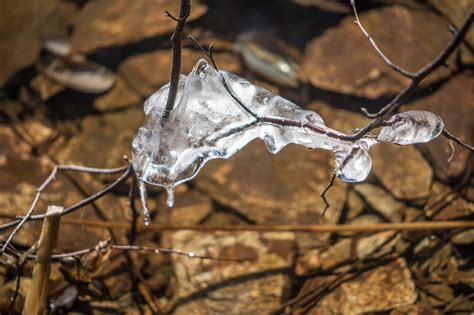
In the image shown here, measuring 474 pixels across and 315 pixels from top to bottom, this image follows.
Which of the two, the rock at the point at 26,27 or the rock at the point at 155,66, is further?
the rock at the point at 26,27

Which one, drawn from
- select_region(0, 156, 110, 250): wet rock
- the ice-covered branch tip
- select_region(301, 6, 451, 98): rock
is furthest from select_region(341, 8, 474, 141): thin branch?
select_region(301, 6, 451, 98): rock

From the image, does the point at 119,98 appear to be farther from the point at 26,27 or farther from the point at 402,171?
the point at 402,171

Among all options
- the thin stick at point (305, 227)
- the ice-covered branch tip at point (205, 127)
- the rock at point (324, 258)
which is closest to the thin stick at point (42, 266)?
the ice-covered branch tip at point (205, 127)

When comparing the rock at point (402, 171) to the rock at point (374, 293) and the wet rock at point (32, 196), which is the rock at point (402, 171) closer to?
the rock at point (374, 293)

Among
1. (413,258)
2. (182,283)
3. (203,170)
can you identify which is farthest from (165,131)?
(413,258)

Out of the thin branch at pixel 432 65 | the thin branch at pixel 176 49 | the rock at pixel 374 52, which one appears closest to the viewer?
the thin branch at pixel 432 65

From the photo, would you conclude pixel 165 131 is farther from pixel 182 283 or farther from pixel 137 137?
pixel 182 283

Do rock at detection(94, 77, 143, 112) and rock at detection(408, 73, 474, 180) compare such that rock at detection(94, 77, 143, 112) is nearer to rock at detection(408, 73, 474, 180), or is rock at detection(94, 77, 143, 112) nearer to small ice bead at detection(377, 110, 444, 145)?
rock at detection(408, 73, 474, 180)
